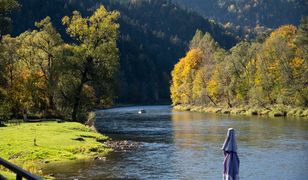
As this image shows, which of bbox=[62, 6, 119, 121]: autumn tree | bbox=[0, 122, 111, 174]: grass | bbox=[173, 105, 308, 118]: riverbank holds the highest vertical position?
bbox=[62, 6, 119, 121]: autumn tree

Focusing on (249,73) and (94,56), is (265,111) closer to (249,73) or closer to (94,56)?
(249,73)

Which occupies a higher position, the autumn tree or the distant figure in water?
the autumn tree

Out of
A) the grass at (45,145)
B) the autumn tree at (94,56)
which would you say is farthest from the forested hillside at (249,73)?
the grass at (45,145)

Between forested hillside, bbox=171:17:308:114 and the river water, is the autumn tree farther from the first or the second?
forested hillside, bbox=171:17:308:114

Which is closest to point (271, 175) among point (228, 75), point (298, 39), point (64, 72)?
point (64, 72)

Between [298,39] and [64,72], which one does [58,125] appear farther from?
[298,39]

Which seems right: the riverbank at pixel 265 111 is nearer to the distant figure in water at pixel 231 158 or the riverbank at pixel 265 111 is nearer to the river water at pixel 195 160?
the river water at pixel 195 160

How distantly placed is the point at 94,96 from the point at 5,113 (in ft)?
48.3

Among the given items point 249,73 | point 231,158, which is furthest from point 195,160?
point 249,73

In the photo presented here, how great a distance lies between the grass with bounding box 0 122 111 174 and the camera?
141 ft

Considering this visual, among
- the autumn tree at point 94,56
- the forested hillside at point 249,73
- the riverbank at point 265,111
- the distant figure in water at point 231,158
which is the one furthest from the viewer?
the forested hillside at point 249,73

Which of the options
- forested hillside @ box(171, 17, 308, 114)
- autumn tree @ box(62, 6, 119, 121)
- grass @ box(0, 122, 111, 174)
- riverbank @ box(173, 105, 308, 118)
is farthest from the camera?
forested hillside @ box(171, 17, 308, 114)

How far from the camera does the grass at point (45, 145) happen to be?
42.9 meters

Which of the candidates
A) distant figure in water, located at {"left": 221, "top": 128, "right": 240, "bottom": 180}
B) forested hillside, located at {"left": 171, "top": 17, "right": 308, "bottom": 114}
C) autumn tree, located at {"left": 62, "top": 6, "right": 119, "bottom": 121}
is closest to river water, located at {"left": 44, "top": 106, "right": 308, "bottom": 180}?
distant figure in water, located at {"left": 221, "top": 128, "right": 240, "bottom": 180}
